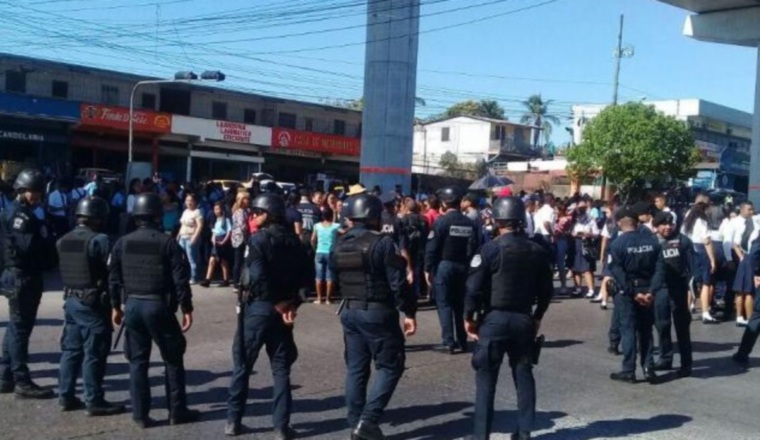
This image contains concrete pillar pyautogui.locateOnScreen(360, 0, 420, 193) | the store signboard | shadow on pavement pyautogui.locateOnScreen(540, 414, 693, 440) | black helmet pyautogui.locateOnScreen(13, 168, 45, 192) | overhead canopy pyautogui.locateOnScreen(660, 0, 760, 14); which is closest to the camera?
shadow on pavement pyautogui.locateOnScreen(540, 414, 693, 440)

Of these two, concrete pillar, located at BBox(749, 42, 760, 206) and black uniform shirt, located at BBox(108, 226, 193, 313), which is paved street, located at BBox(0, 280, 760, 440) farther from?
concrete pillar, located at BBox(749, 42, 760, 206)

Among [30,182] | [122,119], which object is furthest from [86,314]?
[122,119]

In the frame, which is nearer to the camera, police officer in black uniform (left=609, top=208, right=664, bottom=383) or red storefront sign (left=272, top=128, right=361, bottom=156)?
police officer in black uniform (left=609, top=208, right=664, bottom=383)

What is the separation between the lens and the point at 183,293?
6227 mm

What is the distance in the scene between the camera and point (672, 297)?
29.7 ft

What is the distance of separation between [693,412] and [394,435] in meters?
2.87

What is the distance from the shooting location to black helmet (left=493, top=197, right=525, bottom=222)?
Answer: 6.19 meters

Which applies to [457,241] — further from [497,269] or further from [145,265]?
[145,265]

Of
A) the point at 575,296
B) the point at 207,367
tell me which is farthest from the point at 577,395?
the point at 575,296

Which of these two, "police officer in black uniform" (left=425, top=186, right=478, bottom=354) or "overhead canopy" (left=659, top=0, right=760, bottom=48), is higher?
"overhead canopy" (left=659, top=0, right=760, bottom=48)

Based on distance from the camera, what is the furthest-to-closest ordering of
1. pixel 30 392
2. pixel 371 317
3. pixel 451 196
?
1. pixel 451 196
2. pixel 30 392
3. pixel 371 317

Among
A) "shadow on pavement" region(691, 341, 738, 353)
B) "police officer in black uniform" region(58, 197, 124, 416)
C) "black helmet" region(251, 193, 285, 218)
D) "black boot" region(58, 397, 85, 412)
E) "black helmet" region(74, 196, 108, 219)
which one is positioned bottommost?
"black boot" region(58, 397, 85, 412)

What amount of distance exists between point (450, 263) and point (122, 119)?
106ft

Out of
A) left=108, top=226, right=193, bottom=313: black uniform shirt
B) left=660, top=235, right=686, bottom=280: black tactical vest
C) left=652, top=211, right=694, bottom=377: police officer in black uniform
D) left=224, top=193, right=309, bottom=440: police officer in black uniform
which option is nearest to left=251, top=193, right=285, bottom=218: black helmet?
left=224, top=193, right=309, bottom=440: police officer in black uniform
